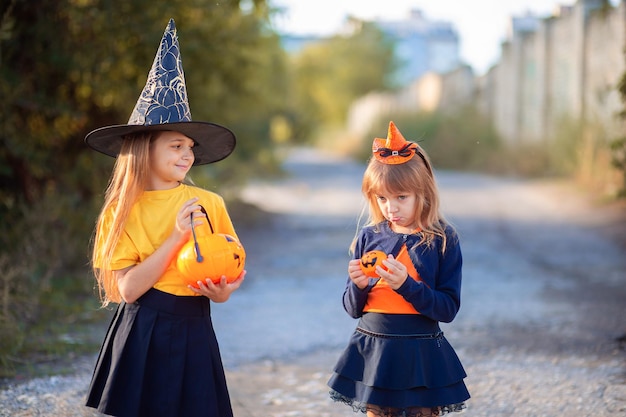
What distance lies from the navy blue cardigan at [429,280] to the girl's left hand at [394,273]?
0.13 ft

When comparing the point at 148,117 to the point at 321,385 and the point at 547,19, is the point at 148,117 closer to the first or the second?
the point at 321,385

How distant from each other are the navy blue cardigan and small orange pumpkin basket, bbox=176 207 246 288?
51 cm

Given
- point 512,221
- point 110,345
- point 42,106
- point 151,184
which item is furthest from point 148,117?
point 512,221

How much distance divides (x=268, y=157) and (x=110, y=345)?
18746 millimetres

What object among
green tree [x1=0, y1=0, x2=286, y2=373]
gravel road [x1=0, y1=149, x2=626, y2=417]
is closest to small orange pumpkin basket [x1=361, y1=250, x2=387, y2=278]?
gravel road [x1=0, y1=149, x2=626, y2=417]

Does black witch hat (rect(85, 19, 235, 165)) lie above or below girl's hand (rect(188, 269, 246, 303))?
above

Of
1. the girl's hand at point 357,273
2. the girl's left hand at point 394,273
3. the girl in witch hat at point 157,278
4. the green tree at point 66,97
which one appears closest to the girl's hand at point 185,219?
the girl in witch hat at point 157,278

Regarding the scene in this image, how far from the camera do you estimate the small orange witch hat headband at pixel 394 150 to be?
11.8 ft

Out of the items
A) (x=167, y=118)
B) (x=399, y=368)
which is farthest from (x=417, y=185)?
(x=167, y=118)

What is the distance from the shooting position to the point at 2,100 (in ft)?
24.2

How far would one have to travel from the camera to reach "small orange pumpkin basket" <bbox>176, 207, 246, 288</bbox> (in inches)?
130

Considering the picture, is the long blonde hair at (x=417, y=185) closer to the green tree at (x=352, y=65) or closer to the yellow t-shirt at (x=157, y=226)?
the yellow t-shirt at (x=157, y=226)

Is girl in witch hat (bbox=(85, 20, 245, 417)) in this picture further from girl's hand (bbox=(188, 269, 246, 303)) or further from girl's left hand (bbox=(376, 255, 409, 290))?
girl's left hand (bbox=(376, 255, 409, 290))

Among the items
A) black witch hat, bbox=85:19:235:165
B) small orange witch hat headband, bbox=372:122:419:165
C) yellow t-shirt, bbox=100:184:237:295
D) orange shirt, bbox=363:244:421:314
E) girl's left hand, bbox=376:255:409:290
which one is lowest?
orange shirt, bbox=363:244:421:314
